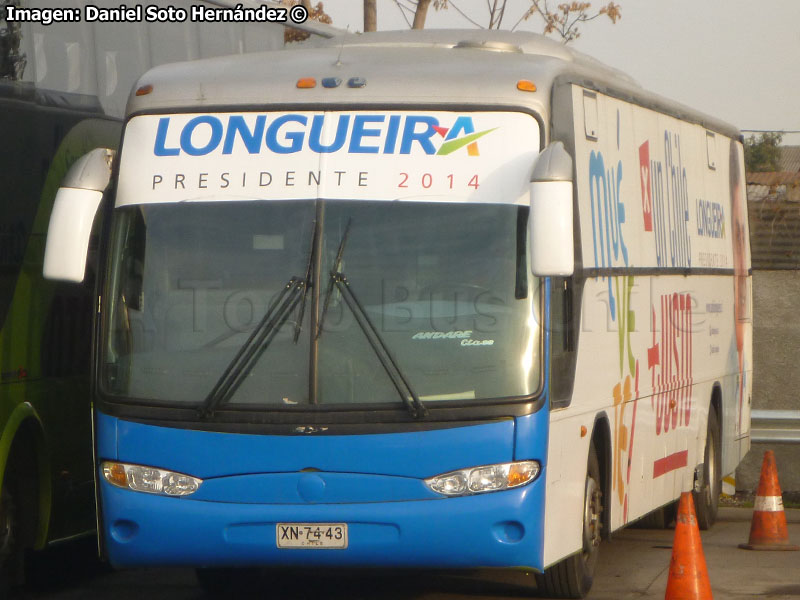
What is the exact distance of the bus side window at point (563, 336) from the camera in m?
8.22

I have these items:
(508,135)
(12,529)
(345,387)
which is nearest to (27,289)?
(12,529)

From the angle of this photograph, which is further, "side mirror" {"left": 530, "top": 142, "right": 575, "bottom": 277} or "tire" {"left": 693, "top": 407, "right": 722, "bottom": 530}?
"tire" {"left": 693, "top": 407, "right": 722, "bottom": 530}

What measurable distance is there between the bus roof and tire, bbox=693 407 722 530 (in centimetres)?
522

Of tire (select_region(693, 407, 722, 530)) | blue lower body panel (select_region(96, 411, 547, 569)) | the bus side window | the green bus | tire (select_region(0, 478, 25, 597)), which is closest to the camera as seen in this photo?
blue lower body panel (select_region(96, 411, 547, 569))

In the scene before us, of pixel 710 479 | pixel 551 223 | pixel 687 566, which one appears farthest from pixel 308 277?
pixel 710 479

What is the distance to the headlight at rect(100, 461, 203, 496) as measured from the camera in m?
7.95

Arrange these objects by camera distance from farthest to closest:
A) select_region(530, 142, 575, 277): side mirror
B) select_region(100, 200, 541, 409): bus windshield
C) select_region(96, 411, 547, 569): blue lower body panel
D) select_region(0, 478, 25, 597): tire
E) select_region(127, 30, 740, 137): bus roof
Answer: select_region(0, 478, 25, 597): tire < select_region(127, 30, 740, 137): bus roof < select_region(100, 200, 541, 409): bus windshield < select_region(96, 411, 547, 569): blue lower body panel < select_region(530, 142, 575, 277): side mirror

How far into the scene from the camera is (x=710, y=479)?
13.6 metres

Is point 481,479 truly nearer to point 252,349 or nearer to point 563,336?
point 563,336

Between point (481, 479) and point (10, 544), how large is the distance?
3347 millimetres

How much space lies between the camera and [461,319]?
798 centimetres

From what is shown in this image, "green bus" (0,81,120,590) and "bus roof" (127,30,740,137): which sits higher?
"bus roof" (127,30,740,137)

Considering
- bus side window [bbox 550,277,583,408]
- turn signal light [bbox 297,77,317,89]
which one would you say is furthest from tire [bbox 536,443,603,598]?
turn signal light [bbox 297,77,317,89]

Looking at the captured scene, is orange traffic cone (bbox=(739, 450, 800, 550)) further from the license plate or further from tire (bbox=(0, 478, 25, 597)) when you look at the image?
tire (bbox=(0, 478, 25, 597))
